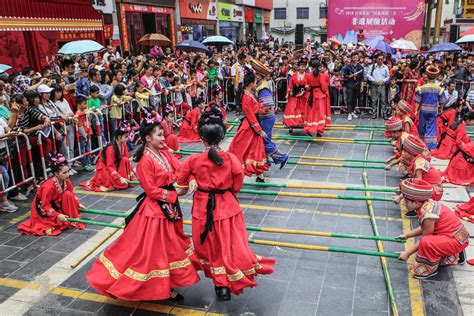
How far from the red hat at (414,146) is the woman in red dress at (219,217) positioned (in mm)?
2925

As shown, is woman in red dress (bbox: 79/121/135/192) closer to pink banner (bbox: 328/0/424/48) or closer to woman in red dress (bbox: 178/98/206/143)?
woman in red dress (bbox: 178/98/206/143)

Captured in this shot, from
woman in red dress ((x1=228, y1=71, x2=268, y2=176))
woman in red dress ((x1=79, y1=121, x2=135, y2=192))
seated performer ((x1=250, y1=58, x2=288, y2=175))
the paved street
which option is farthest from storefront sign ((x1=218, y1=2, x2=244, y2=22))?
the paved street

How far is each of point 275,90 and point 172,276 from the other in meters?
9.97

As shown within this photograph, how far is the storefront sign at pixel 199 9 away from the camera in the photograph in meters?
25.1

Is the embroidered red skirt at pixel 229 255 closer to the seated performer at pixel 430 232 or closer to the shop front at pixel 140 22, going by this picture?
the seated performer at pixel 430 232

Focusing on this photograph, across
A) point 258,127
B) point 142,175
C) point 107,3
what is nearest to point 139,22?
point 107,3

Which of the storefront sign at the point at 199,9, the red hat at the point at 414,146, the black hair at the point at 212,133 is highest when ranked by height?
the storefront sign at the point at 199,9

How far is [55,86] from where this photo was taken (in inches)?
328

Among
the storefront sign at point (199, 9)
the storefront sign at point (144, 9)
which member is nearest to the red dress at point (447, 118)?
the storefront sign at point (144, 9)

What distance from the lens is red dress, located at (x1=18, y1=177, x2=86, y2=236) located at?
5.80m

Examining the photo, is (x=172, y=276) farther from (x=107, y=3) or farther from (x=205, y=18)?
(x=205, y=18)

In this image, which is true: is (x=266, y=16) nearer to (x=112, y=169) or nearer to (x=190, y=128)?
(x=190, y=128)

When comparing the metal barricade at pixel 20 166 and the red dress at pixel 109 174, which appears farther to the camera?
the red dress at pixel 109 174

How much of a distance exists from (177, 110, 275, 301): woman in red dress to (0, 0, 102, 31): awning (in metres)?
11.8
